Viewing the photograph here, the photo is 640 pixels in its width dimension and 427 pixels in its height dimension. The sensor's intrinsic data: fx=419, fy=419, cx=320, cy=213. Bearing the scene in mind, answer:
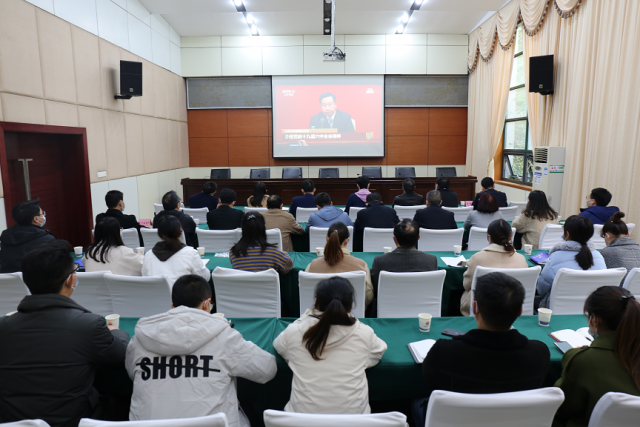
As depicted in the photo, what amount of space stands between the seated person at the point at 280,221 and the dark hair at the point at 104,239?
1652 millimetres

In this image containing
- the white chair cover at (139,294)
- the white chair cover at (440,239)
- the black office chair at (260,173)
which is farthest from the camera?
the black office chair at (260,173)

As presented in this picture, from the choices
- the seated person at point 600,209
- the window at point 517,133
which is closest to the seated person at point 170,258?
the seated person at point 600,209

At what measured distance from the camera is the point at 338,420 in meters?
1.29

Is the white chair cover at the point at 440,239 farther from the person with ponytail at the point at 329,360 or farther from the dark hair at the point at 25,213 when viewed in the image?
the dark hair at the point at 25,213

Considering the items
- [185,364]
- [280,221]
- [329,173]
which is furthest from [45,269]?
[329,173]

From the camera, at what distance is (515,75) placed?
916cm

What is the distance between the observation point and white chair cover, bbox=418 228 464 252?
167 inches

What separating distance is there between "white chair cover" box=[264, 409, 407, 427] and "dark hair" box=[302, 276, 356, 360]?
1.13ft

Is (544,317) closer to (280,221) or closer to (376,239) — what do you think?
(376,239)

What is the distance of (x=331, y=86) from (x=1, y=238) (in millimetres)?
8955

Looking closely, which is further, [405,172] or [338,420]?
[405,172]

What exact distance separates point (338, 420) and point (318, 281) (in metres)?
1.53

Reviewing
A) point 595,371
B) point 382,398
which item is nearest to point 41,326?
point 382,398

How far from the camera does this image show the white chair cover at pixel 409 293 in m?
2.79
